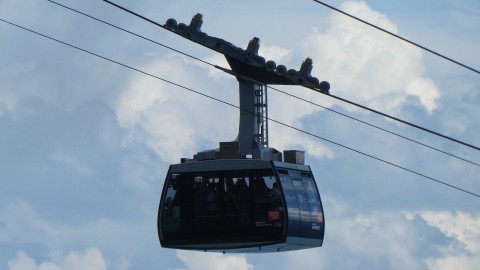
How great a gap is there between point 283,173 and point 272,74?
3.96m

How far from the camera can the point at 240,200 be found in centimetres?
3566

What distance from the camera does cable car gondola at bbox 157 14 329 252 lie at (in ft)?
116

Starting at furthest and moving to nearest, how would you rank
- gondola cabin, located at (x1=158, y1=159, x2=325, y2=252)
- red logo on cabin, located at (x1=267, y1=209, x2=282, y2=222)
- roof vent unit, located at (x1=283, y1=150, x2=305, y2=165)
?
1. roof vent unit, located at (x1=283, y1=150, x2=305, y2=165)
2. gondola cabin, located at (x1=158, y1=159, x2=325, y2=252)
3. red logo on cabin, located at (x1=267, y1=209, x2=282, y2=222)

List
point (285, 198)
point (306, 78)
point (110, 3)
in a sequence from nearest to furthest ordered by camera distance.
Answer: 1. point (110, 3)
2. point (285, 198)
3. point (306, 78)

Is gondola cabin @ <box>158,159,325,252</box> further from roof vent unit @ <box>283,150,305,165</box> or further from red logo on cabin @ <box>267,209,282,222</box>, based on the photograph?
roof vent unit @ <box>283,150,305,165</box>

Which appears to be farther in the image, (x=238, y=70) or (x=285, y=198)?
(x=238, y=70)

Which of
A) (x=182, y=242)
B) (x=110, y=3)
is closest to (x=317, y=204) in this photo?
(x=182, y=242)

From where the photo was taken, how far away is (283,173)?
35500mm

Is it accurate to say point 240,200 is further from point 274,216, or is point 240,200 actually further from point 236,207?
point 274,216

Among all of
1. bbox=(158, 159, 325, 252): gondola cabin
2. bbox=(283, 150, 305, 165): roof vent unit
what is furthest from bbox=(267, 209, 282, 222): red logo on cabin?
bbox=(283, 150, 305, 165): roof vent unit

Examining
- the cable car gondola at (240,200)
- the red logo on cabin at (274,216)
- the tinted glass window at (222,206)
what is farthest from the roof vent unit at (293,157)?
the red logo on cabin at (274,216)

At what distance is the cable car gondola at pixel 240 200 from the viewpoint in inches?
1391

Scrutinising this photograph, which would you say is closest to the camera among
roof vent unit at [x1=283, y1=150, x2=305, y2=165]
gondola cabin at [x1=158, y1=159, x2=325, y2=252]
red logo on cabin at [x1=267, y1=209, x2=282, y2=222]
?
red logo on cabin at [x1=267, y1=209, x2=282, y2=222]

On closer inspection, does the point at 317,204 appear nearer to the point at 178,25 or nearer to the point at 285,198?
the point at 285,198
